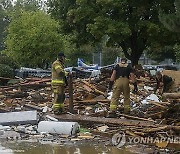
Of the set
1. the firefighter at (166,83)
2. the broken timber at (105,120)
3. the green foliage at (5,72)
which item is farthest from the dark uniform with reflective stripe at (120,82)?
the green foliage at (5,72)

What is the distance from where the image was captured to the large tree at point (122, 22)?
2566 centimetres

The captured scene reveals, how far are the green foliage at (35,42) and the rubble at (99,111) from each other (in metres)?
13.7

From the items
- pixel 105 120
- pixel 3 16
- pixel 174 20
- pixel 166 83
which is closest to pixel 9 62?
pixel 166 83

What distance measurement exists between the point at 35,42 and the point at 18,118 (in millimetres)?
21541

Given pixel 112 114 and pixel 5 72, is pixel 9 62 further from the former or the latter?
pixel 112 114

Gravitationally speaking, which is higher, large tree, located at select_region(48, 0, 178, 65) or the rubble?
large tree, located at select_region(48, 0, 178, 65)

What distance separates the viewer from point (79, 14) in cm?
2719

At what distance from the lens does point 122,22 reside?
25.9m

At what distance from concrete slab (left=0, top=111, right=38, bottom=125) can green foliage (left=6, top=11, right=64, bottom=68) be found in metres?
20.9

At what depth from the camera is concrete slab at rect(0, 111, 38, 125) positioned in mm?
11484

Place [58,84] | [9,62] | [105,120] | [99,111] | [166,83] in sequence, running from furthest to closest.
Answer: [9,62] → [166,83] → [99,111] → [58,84] → [105,120]

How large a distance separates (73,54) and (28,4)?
31.2 meters

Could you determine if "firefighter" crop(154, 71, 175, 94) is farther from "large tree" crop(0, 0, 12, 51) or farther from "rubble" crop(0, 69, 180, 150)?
"large tree" crop(0, 0, 12, 51)

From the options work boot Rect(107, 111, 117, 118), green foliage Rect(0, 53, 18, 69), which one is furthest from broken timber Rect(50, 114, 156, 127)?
green foliage Rect(0, 53, 18, 69)
